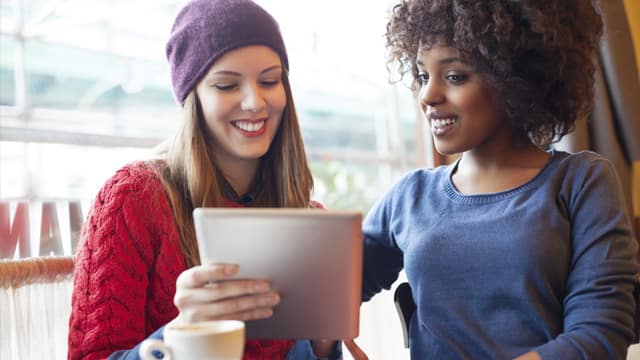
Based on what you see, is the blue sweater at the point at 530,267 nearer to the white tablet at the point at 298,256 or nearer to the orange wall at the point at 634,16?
the white tablet at the point at 298,256

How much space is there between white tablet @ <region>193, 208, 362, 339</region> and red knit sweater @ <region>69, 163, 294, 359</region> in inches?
10.0

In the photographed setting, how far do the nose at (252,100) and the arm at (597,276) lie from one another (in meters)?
0.52

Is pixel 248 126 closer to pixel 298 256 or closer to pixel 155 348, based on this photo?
pixel 298 256

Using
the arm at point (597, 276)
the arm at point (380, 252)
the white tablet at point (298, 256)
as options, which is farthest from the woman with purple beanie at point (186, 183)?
the arm at point (597, 276)

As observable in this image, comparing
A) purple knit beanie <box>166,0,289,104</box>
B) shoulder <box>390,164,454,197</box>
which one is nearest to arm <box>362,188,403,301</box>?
shoulder <box>390,164,454,197</box>

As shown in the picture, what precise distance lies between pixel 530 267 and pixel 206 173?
22.2 inches

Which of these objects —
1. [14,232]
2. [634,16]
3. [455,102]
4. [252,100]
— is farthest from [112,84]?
[634,16]

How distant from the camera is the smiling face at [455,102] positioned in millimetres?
1057

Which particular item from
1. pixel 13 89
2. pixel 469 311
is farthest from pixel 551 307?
pixel 13 89

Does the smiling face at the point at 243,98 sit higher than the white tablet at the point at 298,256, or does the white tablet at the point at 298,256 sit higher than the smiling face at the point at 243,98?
the smiling face at the point at 243,98

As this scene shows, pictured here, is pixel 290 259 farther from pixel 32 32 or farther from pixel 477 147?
pixel 32 32

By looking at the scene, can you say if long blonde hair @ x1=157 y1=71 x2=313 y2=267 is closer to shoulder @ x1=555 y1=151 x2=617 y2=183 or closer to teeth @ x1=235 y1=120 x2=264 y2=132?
teeth @ x1=235 y1=120 x2=264 y2=132

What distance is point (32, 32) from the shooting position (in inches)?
54.2

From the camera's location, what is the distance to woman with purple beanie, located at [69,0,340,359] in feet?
3.51
